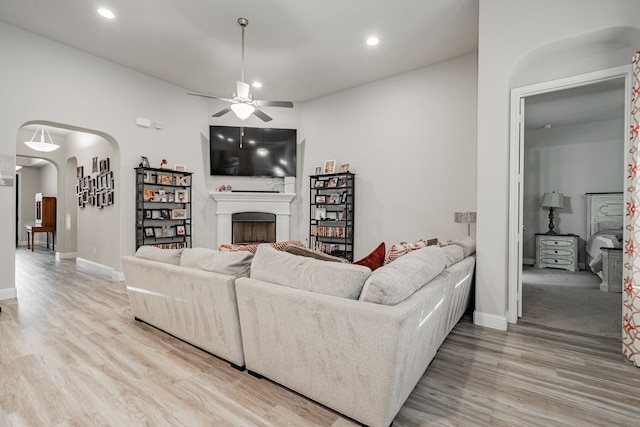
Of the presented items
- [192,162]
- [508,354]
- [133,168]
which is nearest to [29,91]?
[133,168]

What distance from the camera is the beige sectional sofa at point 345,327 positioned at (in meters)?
1.47

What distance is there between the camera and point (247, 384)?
1981 mm

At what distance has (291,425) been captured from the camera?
1599 mm

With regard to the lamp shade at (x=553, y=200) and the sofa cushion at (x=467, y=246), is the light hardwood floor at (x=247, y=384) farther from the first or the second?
the lamp shade at (x=553, y=200)

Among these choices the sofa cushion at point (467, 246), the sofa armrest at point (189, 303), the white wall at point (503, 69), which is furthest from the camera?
the sofa cushion at point (467, 246)

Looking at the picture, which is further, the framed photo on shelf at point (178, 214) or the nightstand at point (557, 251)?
the nightstand at point (557, 251)

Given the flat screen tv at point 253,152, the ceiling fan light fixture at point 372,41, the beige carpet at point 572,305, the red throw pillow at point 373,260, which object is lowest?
the beige carpet at point 572,305

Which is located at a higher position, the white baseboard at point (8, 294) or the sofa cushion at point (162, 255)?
the sofa cushion at point (162, 255)

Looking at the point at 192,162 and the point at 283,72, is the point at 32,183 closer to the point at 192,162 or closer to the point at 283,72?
the point at 192,162

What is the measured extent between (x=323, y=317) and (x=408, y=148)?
4.03m

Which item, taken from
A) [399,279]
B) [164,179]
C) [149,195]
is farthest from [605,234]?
[149,195]

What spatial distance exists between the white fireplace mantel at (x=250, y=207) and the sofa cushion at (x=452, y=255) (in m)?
3.98

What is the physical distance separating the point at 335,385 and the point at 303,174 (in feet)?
16.7

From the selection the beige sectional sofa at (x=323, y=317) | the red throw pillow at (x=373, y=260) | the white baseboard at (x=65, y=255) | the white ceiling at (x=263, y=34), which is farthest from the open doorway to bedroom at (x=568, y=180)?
the white baseboard at (x=65, y=255)
